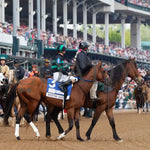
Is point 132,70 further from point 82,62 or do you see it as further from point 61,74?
point 61,74

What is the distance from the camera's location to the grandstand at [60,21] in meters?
28.5

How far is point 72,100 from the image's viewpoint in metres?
10.6

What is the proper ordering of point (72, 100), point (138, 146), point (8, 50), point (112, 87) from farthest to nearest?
point (8, 50)
point (112, 87)
point (72, 100)
point (138, 146)

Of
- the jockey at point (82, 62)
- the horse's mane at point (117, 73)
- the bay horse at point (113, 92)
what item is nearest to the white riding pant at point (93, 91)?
the bay horse at point (113, 92)

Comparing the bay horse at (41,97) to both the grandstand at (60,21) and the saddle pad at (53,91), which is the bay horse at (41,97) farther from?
the grandstand at (60,21)

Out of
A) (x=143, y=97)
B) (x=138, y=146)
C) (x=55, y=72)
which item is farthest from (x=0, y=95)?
(x=143, y=97)

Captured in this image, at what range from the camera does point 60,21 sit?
193ft

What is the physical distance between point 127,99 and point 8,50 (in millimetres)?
8413

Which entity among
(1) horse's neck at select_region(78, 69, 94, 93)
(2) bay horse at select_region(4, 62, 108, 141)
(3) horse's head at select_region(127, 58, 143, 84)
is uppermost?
(3) horse's head at select_region(127, 58, 143, 84)

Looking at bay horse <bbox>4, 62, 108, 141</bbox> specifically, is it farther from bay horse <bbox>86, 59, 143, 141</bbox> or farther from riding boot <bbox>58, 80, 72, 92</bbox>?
bay horse <bbox>86, 59, 143, 141</bbox>

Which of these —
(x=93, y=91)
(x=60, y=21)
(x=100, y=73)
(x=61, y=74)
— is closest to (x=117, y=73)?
(x=93, y=91)

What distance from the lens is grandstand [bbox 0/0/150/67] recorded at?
93.6 feet

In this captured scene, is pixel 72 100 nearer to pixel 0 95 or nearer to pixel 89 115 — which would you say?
pixel 0 95

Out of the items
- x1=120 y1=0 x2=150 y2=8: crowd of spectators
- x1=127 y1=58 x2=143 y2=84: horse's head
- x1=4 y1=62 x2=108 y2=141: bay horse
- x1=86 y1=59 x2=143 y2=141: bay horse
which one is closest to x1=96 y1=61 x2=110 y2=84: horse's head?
x1=4 y1=62 x2=108 y2=141: bay horse
